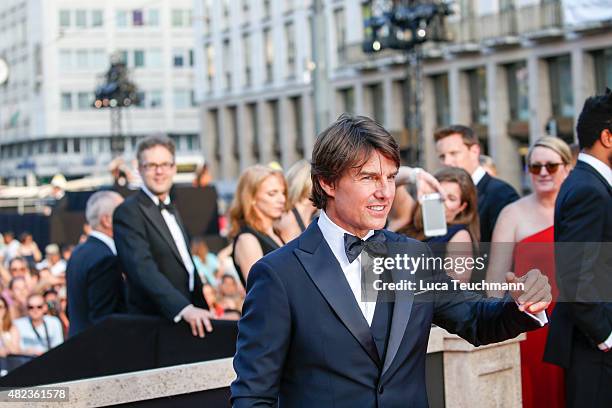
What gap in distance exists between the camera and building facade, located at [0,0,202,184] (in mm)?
89625

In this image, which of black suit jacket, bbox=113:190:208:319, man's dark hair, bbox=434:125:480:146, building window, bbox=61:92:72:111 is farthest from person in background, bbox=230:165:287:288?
building window, bbox=61:92:72:111

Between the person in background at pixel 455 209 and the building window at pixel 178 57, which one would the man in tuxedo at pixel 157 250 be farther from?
the building window at pixel 178 57

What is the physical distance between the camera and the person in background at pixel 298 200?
7.62 metres

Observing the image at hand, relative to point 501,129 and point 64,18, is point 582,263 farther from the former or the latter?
point 64,18

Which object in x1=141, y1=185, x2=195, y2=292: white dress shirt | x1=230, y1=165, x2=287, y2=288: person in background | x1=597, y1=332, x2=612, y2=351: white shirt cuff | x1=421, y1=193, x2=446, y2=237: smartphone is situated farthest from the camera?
x1=141, y1=185, x2=195, y2=292: white dress shirt

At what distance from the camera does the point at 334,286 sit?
3.54 meters

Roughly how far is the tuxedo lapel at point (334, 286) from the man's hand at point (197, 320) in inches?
119

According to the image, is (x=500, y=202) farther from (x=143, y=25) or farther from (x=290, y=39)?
(x=143, y=25)

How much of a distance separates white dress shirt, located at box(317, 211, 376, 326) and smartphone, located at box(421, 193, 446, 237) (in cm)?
280

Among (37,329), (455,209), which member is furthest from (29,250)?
(455,209)

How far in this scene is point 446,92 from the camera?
46.6 metres

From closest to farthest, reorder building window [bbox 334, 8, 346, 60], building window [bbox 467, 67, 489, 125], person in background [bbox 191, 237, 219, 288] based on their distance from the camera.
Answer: person in background [bbox 191, 237, 219, 288] < building window [bbox 467, 67, 489, 125] < building window [bbox 334, 8, 346, 60]

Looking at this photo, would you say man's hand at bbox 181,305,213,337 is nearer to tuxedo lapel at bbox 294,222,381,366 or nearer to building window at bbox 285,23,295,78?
tuxedo lapel at bbox 294,222,381,366

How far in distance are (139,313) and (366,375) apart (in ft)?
12.7
